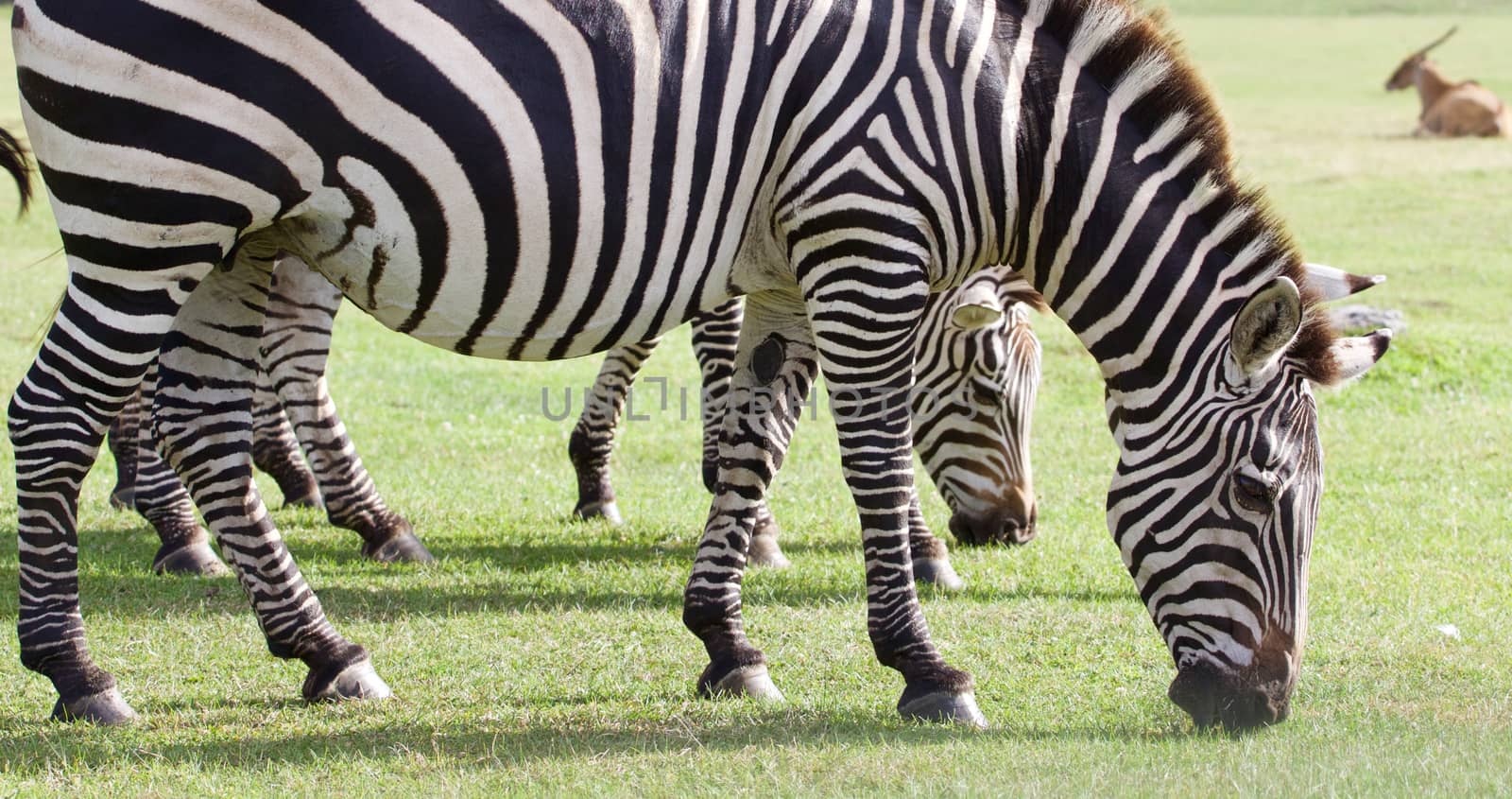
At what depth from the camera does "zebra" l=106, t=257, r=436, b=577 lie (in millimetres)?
8008

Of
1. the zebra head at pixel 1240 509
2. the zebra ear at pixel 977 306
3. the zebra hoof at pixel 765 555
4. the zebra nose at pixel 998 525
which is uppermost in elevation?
the zebra ear at pixel 977 306

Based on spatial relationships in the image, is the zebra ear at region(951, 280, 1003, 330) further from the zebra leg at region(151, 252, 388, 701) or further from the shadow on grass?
the zebra leg at region(151, 252, 388, 701)

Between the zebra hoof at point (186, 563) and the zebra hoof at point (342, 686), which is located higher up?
the zebra hoof at point (186, 563)

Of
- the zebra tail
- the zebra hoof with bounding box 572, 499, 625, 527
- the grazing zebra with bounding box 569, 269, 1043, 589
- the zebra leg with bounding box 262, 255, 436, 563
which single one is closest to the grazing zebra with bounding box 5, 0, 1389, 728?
the zebra tail

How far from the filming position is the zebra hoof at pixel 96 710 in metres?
5.47

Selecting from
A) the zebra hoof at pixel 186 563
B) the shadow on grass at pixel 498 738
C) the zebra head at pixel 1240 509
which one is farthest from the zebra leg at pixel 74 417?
the zebra head at pixel 1240 509

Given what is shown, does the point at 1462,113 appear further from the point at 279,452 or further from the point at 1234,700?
the point at 1234,700

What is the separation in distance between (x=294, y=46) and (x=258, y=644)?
126 inches

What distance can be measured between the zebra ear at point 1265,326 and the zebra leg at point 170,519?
5.63 metres

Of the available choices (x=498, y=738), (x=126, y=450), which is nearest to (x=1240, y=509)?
(x=498, y=738)

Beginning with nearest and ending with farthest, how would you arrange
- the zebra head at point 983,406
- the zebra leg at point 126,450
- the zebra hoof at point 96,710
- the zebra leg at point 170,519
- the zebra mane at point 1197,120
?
the zebra mane at point 1197,120 < the zebra hoof at point 96,710 < the zebra leg at point 170,519 < the zebra head at point 983,406 < the zebra leg at point 126,450

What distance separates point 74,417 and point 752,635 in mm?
3248

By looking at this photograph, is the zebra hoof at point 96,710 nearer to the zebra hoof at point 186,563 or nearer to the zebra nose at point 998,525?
the zebra hoof at point 186,563

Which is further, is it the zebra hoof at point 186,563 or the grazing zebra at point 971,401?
the grazing zebra at point 971,401
